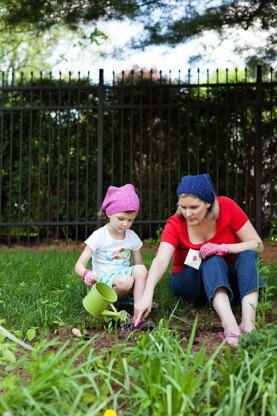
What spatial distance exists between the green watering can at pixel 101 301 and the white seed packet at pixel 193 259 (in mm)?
546

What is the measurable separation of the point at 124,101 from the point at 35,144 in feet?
4.77

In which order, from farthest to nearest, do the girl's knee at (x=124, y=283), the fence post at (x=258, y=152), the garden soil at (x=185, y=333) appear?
the fence post at (x=258, y=152)
the girl's knee at (x=124, y=283)
the garden soil at (x=185, y=333)

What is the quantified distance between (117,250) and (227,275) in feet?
2.48

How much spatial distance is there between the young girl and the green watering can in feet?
0.47

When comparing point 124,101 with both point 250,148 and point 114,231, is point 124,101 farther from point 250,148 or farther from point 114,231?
point 114,231

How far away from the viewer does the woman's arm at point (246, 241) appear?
128 inches

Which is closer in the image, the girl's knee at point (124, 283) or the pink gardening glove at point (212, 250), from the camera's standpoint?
the pink gardening glove at point (212, 250)

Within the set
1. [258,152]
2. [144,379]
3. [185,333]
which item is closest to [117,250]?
[185,333]

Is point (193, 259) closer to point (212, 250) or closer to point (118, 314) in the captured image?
point (212, 250)

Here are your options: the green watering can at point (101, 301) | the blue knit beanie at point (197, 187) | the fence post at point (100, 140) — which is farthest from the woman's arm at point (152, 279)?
the fence post at point (100, 140)

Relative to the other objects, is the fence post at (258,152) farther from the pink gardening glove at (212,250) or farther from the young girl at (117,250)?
the pink gardening glove at (212,250)

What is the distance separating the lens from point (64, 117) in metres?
8.11

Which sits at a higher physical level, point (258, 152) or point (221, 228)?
point (258, 152)

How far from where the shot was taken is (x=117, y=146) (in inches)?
324
